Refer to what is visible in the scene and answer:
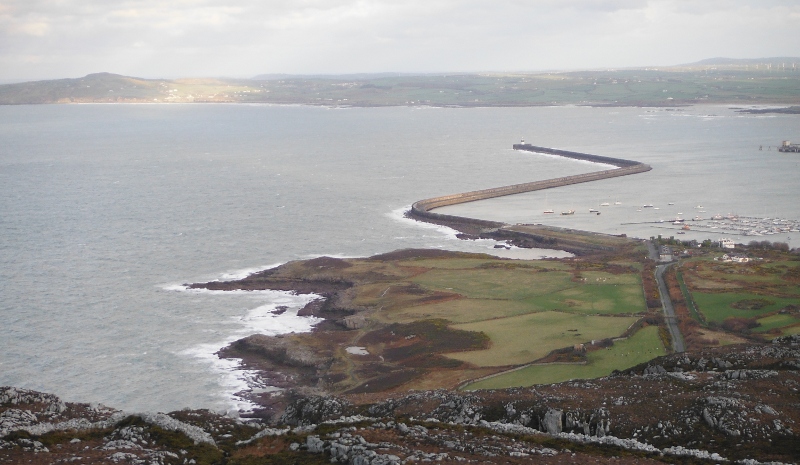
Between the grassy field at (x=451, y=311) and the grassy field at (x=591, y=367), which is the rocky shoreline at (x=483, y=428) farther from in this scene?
the grassy field at (x=451, y=311)

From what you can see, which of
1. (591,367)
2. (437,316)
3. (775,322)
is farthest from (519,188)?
(591,367)

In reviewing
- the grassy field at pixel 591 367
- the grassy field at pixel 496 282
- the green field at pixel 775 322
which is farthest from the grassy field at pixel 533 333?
the green field at pixel 775 322

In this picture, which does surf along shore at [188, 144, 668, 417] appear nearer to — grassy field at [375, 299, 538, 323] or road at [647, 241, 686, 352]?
grassy field at [375, 299, 538, 323]

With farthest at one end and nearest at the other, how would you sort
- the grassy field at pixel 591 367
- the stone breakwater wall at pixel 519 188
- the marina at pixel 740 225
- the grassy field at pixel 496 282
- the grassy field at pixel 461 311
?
the stone breakwater wall at pixel 519 188
the marina at pixel 740 225
the grassy field at pixel 496 282
the grassy field at pixel 461 311
the grassy field at pixel 591 367

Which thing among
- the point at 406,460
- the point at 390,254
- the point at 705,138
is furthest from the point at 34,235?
the point at 705,138

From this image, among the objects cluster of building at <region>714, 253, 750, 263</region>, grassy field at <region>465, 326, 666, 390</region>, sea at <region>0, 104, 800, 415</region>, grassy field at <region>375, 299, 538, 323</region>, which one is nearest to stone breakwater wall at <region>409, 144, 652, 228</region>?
sea at <region>0, 104, 800, 415</region>

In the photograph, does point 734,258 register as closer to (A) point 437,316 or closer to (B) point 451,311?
(B) point 451,311

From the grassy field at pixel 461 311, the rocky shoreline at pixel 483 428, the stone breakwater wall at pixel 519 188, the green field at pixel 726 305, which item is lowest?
the grassy field at pixel 461 311
